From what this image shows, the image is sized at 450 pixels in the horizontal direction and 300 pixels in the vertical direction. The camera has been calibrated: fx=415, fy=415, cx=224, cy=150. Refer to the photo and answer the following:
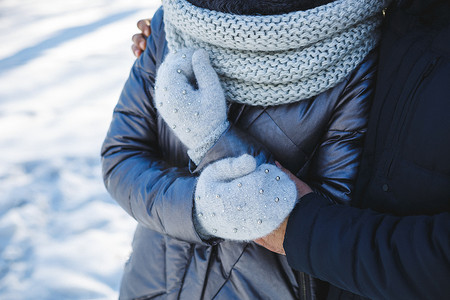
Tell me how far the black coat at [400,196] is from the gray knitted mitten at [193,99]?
0.87 ft

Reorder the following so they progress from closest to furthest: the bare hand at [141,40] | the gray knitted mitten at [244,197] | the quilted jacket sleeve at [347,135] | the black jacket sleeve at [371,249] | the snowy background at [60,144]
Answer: the black jacket sleeve at [371,249] < the gray knitted mitten at [244,197] < the quilted jacket sleeve at [347,135] < the bare hand at [141,40] < the snowy background at [60,144]

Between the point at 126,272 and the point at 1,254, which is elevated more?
the point at 126,272

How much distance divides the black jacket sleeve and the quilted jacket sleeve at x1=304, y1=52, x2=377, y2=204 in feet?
0.29

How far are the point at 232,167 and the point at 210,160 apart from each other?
9 cm

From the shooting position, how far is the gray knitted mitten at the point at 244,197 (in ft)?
2.82

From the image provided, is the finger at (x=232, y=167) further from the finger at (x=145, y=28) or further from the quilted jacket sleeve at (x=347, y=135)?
the finger at (x=145, y=28)

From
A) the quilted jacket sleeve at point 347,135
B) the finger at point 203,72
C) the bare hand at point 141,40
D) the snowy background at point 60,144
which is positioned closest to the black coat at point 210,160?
the quilted jacket sleeve at point 347,135

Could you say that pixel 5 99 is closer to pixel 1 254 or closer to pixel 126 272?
pixel 1 254

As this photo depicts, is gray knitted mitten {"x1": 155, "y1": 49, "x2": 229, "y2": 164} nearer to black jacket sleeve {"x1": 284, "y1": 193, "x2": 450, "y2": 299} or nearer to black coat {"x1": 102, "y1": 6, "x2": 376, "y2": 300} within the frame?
black coat {"x1": 102, "y1": 6, "x2": 376, "y2": 300}

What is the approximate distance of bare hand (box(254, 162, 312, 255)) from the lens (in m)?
0.94

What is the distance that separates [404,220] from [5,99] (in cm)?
322

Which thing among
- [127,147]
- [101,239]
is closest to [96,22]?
[101,239]

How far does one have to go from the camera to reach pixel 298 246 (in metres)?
0.89

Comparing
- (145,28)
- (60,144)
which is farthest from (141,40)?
(60,144)
